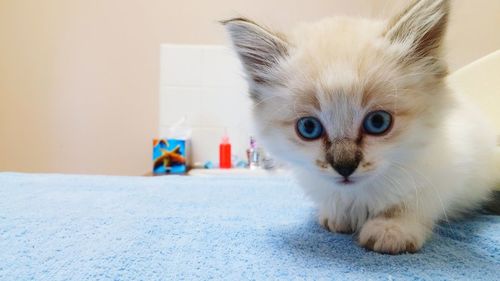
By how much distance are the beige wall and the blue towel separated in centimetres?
155

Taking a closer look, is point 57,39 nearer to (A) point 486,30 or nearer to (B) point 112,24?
(B) point 112,24

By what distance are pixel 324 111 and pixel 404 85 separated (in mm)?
176

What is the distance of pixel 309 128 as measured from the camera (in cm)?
72

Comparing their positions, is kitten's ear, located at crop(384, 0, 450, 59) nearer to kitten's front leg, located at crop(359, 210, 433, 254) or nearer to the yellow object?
kitten's front leg, located at crop(359, 210, 433, 254)

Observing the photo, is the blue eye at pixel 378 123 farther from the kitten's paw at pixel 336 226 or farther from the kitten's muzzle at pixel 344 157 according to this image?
the kitten's paw at pixel 336 226

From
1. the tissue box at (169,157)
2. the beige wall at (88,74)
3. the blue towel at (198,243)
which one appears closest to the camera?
the blue towel at (198,243)

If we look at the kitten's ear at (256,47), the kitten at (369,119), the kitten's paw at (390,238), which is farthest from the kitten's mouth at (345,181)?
the kitten's ear at (256,47)

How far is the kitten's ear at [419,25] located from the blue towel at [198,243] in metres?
0.41

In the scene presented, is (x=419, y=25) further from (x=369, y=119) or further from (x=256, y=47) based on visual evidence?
(x=256, y=47)

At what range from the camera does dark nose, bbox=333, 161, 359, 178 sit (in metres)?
0.65

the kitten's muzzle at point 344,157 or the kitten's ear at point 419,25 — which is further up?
the kitten's ear at point 419,25

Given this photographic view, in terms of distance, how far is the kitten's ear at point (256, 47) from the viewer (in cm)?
80

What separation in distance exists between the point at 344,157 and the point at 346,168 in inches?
0.8

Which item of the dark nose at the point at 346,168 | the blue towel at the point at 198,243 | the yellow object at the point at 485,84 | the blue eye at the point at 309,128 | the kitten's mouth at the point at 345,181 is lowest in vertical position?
the blue towel at the point at 198,243
